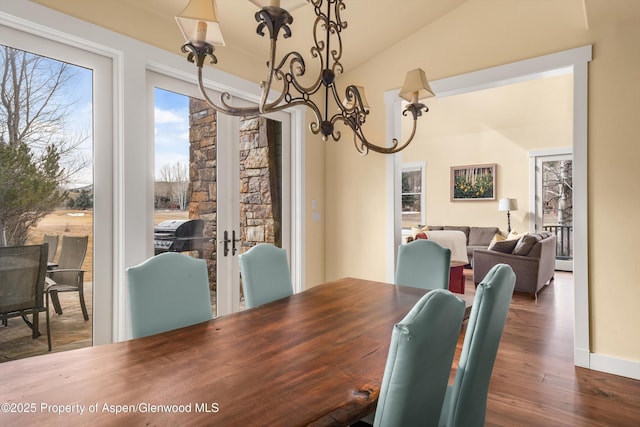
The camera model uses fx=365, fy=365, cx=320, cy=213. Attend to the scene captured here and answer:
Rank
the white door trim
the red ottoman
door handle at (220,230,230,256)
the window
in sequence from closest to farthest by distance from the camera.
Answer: the white door trim → door handle at (220,230,230,256) → the red ottoman → the window

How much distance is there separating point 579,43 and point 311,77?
2.39 meters

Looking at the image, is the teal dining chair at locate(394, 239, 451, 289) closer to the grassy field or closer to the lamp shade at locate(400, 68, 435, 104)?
the lamp shade at locate(400, 68, 435, 104)

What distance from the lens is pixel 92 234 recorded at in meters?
2.33

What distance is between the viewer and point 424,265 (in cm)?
246

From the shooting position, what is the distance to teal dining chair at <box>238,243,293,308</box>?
6.77 ft

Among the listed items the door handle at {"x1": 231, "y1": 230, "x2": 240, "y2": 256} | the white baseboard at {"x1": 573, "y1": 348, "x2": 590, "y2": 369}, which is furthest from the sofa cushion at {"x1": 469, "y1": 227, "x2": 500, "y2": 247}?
the door handle at {"x1": 231, "y1": 230, "x2": 240, "y2": 256}

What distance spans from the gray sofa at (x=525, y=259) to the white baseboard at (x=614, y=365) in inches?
94.3

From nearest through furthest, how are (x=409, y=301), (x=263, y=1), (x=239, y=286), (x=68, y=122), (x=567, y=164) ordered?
(x=263, y=1) → (x=409, y=301) → (x=68, y=122) → (x=239, y=286) → (x=567, y=164)

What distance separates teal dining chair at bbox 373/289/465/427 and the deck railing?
287 inches

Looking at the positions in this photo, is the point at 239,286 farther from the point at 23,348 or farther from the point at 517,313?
the point at 517,313

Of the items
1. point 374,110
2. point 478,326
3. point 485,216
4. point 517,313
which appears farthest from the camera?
point 485,216

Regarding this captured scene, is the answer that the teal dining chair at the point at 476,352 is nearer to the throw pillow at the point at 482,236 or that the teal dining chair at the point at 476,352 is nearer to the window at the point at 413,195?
the throw pillow at the point at 482,236

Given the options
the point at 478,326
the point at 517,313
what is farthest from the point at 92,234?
the point at 517,313

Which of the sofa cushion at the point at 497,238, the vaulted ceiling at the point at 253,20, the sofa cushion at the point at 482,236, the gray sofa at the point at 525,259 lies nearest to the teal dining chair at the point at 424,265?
the vaulted ceiling at the point at 253,20
